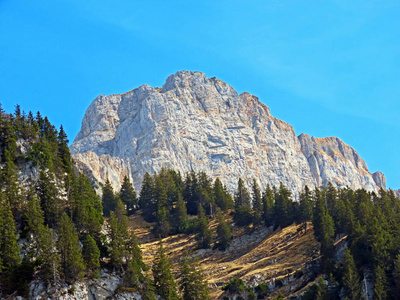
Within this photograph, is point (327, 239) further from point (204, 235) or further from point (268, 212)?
point (204, 235)

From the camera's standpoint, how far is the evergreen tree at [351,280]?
257ft

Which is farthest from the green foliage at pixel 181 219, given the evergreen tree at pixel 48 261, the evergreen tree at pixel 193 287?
the evergreen tree at pixel 48 261

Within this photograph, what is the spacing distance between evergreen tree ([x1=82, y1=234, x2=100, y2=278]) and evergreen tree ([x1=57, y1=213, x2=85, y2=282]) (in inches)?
60.8

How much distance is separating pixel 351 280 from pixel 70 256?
41262mm

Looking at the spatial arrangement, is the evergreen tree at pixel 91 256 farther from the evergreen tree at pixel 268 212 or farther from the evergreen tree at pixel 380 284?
the evergreen tree at pixel 268 212

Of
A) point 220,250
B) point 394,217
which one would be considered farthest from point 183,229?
point 394,217

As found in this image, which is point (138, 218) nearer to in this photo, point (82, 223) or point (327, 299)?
point (82, 223)

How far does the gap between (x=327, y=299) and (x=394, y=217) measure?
2333 cm

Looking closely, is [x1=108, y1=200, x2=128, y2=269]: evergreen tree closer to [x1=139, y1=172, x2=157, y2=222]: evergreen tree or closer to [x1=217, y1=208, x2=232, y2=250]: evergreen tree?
[x1=217, y1=208, x2=232, y2=250]: evergreen tree

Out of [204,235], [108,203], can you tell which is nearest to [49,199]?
[204,235]

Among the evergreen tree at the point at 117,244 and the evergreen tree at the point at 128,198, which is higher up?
the evergreen tree at the point at 128,198

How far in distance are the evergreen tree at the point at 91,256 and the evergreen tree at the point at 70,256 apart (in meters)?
1.54

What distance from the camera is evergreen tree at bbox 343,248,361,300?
78.3 m

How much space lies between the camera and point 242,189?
139m
